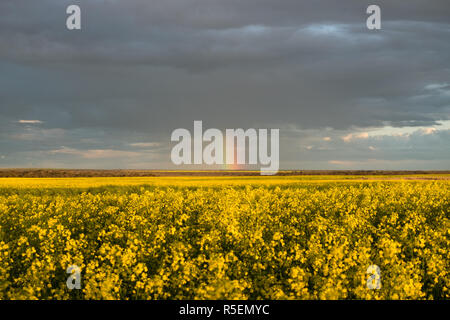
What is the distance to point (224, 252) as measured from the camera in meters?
10.7

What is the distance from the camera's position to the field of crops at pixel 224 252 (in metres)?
8.00

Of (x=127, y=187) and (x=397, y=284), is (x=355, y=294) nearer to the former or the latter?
(x=397, y=284)

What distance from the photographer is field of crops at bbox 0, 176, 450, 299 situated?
26.2ft

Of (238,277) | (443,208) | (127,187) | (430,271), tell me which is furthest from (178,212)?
(127,187)

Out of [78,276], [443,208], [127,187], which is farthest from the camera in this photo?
[127,187]
